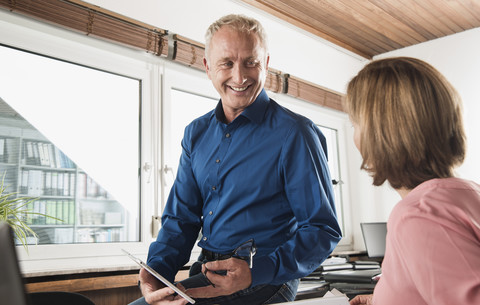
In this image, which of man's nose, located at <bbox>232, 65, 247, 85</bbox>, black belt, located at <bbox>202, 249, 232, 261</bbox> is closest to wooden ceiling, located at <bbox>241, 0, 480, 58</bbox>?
man's nose, located at <bbox>232, 65, 247, 85</bbox>

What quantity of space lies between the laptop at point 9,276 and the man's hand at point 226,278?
0.64 meters

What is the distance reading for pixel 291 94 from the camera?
158 inches

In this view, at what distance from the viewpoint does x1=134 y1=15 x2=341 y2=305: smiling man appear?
128 cm

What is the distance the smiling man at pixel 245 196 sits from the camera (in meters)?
1.28

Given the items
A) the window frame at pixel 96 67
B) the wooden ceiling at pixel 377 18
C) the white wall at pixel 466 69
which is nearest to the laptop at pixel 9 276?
the window frame at pixel 96 67

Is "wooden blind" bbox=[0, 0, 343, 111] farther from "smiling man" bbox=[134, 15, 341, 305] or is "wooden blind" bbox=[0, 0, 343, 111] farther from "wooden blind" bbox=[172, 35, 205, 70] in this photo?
"smiling man" bbox=[134, 15, 341, 305]

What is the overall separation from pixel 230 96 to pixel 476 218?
3.25ft

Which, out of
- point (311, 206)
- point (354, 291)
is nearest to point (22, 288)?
point (311, 206)

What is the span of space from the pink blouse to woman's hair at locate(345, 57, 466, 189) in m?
0.09

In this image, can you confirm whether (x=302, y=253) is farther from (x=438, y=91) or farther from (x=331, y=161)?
(x=331, y=161)

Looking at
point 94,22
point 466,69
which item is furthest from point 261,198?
point 466,69

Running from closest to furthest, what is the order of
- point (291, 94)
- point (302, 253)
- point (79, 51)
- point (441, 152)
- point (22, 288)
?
point (22, 288)
point (441, 152)
point (302, 253)
point (79, 51)
point (291, 94)

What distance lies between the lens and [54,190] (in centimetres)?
248

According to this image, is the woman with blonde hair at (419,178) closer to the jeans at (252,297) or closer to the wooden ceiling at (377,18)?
the jeans at (252,297)
